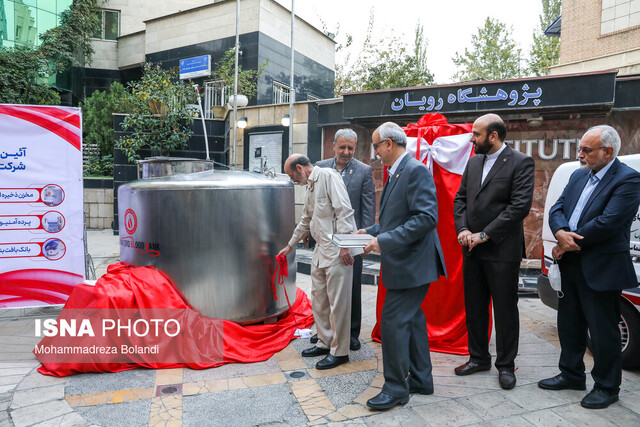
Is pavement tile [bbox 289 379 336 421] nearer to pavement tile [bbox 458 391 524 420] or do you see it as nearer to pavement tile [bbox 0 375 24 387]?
pavement tile [bbox 458 391 524 420]

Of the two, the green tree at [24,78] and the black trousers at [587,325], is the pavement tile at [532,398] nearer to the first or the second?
the black trousers at [587,325]

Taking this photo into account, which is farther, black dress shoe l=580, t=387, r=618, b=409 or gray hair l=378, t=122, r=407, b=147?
gray hair l=378, t=122, r=407, b=147

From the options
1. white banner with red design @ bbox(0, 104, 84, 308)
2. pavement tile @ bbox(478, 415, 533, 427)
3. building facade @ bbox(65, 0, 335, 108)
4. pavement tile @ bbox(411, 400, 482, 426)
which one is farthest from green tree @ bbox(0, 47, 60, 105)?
pavement tile @ bbox(478, 415, 533, 427)

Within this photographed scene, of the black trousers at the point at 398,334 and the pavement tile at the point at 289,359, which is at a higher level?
the black trousers at the point at 398,334

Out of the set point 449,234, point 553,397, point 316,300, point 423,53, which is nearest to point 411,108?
point 449,234

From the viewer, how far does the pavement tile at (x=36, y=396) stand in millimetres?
3152

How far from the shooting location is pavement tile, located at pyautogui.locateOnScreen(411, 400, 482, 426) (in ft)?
9.41

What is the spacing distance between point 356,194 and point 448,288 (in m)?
1.28

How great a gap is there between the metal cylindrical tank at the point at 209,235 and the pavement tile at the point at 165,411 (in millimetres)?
1081

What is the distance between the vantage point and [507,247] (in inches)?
133

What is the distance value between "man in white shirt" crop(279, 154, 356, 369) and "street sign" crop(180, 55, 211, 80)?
14.0 metres

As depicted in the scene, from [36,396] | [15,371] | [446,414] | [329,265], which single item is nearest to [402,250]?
[329,265]

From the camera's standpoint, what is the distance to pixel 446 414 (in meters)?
2.96

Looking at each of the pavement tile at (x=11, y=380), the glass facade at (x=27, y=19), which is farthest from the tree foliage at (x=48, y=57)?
the pavement tile at (x=11, y=380)
